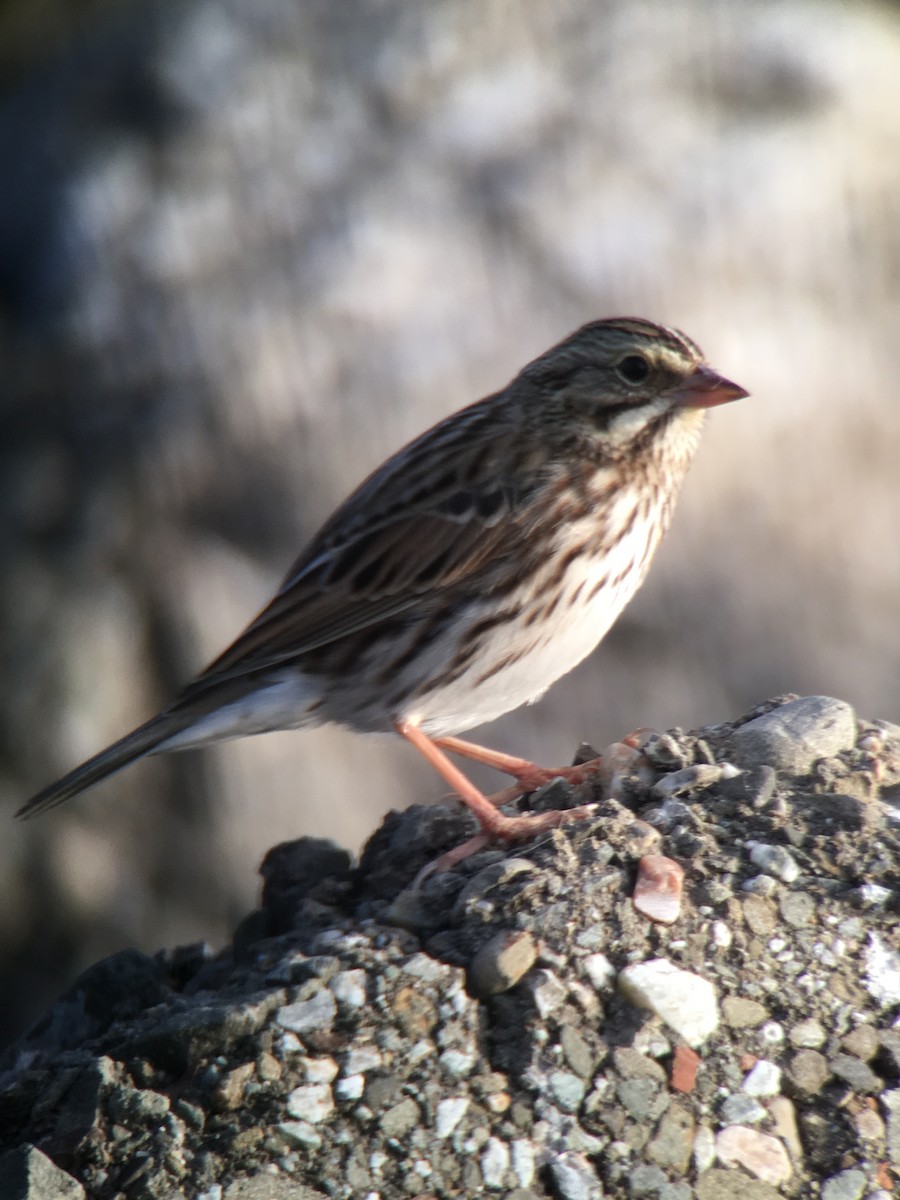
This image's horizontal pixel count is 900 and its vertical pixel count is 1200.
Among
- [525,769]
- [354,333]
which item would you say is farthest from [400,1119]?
[354,333]

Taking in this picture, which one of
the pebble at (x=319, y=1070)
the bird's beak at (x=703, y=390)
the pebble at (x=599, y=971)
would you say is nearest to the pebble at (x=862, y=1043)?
the pebble at (x=599, y=971)

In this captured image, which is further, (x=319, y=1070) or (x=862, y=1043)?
(x=862, y=1043)

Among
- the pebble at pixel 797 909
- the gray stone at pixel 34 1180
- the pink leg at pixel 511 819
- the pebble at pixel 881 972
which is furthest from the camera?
the pink leg at pixel 511 819

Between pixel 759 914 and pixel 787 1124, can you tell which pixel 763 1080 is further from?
pixel 759 914

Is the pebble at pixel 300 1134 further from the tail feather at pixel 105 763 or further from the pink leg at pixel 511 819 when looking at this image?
the tail feather at pixel 105 763

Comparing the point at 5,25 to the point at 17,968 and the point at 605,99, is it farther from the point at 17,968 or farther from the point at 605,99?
the point at 17,968

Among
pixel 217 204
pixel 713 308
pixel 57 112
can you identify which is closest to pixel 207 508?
pixel 217 204
